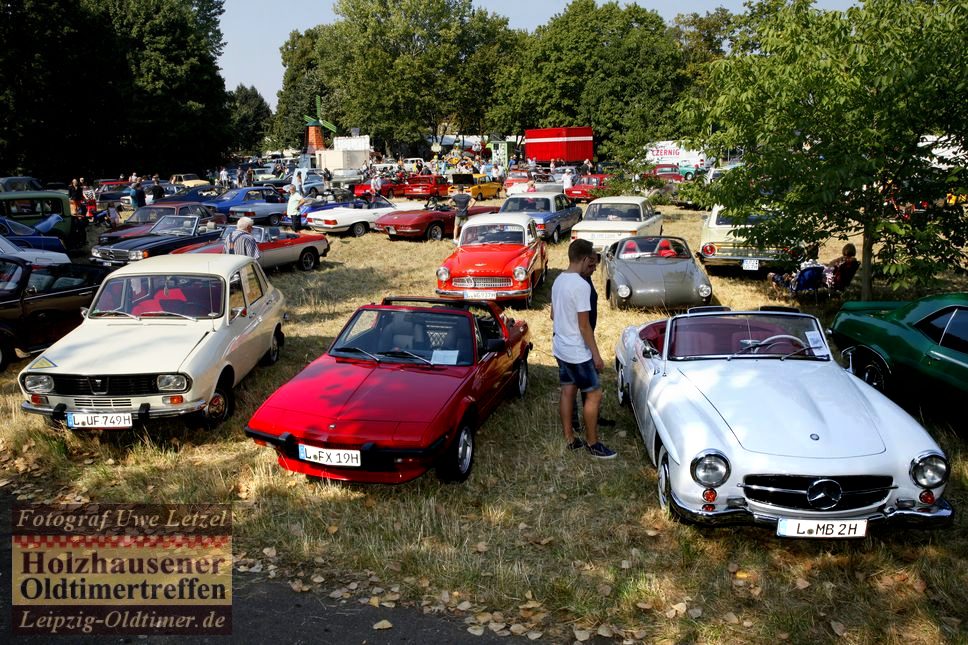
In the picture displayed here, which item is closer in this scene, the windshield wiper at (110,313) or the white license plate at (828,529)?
the white license plate at (828,529)

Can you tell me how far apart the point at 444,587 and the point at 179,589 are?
1.80 meters

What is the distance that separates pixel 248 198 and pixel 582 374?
63.4 ft

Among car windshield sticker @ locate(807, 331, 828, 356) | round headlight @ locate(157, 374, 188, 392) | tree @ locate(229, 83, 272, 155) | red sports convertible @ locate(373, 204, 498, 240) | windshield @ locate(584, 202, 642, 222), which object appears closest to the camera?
car windshield sticker @ locate(807, 331, 828, 356)

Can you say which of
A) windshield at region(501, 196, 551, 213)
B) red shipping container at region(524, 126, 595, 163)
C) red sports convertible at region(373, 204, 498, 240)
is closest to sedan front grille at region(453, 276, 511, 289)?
windshield at region(501, 196, 551, 213)

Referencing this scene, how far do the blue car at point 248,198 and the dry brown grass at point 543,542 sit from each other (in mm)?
15458

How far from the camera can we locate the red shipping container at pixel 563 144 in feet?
147

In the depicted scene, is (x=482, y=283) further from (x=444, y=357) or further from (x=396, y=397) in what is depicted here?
(x=396, y=397)

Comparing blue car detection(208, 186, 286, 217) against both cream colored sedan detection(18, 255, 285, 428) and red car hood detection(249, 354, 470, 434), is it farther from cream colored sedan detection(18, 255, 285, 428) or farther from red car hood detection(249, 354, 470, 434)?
red car hood detection(249, 354, 470, 434)

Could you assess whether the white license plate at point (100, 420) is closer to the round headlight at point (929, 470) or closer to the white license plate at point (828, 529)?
the white license plate at point (828, 529)

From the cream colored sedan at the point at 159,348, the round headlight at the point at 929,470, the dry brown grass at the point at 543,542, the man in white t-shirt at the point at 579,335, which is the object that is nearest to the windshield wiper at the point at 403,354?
the dry brown grass at the point at 543,542

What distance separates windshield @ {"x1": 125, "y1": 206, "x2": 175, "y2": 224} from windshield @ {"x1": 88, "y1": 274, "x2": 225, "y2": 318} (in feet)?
39.1

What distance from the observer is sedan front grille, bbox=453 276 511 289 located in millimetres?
11977

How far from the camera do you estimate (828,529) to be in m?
4.42

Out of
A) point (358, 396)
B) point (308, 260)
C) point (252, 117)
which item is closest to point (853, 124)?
point (358, 396)
